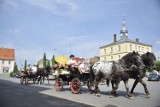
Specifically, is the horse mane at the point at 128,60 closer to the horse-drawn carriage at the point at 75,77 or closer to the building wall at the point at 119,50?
the horse-drawn carriage at the point at 75,77

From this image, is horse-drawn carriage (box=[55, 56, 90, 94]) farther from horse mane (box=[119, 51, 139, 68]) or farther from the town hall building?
the town hall building

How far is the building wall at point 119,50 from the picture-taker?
6544 cm

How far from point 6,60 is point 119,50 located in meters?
47.0

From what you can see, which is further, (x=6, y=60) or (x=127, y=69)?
(x=6, y=60)

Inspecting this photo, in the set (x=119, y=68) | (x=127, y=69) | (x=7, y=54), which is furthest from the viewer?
(x=7, y=54)

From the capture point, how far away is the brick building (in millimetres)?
85000

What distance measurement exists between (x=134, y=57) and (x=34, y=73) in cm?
1375

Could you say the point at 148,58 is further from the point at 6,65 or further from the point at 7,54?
the point at 7,54

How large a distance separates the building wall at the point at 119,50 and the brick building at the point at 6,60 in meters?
38.3

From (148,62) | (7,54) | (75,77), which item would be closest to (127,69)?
(148,62)

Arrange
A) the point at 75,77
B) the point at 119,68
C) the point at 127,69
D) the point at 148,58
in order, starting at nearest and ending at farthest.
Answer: the point at 127,69
the point at 119,68
the point at 148,58
the point at 75,77

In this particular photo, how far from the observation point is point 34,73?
2191 centimetres

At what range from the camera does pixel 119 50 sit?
67.1 m

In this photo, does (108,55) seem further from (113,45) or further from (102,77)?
(102,77)
